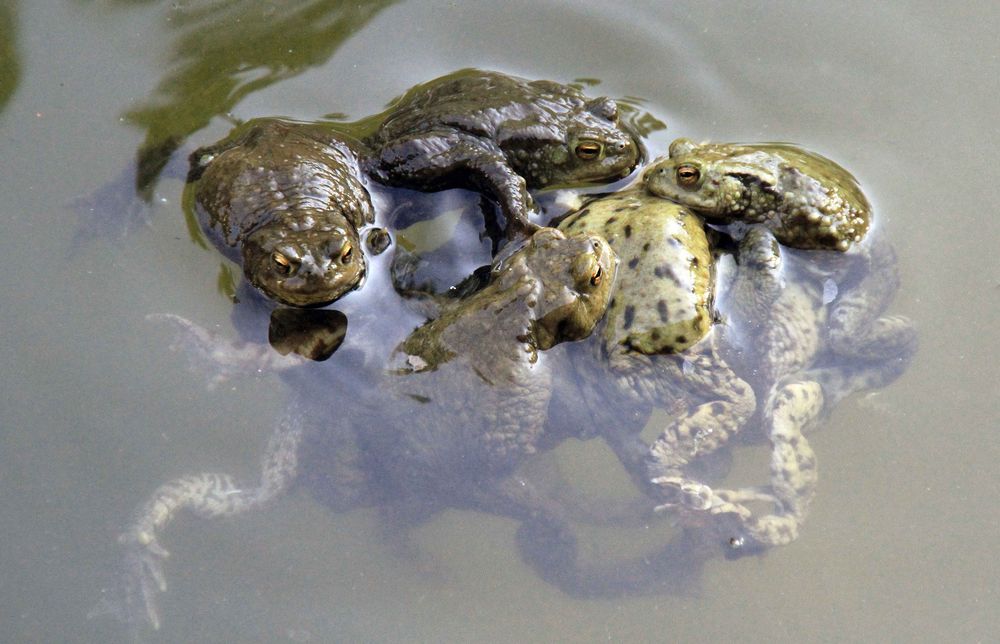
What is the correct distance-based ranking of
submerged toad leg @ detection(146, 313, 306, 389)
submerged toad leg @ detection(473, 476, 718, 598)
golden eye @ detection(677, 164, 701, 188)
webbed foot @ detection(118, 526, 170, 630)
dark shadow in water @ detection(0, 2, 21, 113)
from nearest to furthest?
webbed foot @ detection(118, 526, 170, 630) < submerged toad leg @ detection(473, 476, 718, 598) < submerged toad leg @ detection(146, 313, 306, 389) < golden eye @ detection(677, 164, 701, 188) < dark shadow in water @ detection(0, 2, 21, 113)

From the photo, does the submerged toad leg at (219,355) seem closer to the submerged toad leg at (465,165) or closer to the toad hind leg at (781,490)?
the submerged toad leg at (465,165)

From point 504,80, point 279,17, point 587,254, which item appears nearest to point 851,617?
point 587,254

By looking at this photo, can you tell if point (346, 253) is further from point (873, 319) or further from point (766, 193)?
point (873, 319)

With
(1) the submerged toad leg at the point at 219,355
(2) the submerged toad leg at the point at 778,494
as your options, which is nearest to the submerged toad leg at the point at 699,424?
(2) the submerged toad leg at the point at 778,494

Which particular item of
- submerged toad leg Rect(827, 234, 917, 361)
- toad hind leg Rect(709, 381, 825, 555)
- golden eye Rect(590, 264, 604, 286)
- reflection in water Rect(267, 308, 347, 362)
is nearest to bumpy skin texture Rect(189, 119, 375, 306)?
reflection in water Rect(267, 308, 347, 362)

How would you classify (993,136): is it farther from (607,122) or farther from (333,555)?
(333,555)

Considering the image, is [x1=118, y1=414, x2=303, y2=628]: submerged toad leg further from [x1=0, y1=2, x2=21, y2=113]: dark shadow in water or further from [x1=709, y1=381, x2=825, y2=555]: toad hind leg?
[x1=0, y1=2, x2=21, y2=113]: dark shadow in water

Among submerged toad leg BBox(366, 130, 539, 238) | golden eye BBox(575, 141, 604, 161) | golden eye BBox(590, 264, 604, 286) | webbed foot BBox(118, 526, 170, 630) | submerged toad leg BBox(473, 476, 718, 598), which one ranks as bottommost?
webbed foot BBox(118, 526, 170, 630)
